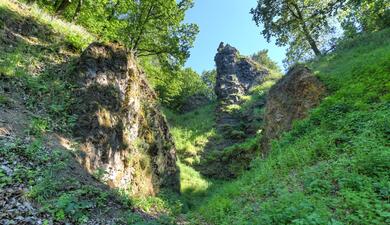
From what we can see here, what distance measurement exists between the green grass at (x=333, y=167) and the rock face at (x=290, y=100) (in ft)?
2.47

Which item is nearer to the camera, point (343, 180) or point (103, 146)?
point (343, 180)

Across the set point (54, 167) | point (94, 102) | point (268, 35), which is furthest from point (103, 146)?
point (268, 35)

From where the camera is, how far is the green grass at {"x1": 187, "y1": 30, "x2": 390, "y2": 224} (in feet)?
19.4

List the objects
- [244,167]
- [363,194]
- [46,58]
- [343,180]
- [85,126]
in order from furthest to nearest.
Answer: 1. [244,167]
2. [46,58]
3. [85,126]
4. [343,180]
5. [363,194]

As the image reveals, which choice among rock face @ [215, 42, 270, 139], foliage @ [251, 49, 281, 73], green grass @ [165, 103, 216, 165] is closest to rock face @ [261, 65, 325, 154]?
green grass @ [165, 103, 216, 165]

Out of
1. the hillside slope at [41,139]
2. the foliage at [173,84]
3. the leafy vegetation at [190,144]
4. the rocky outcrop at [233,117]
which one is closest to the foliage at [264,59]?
the foliage at [173,84]

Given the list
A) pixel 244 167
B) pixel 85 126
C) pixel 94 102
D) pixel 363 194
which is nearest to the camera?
pixel 363 194

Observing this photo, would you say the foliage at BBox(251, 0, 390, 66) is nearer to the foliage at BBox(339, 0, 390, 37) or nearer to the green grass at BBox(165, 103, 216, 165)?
the foliage at BBox(339, 0, 390, 37)

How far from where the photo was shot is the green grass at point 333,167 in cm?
592

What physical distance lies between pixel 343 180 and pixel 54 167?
700 centimetres

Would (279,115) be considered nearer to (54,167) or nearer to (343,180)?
(343,180)

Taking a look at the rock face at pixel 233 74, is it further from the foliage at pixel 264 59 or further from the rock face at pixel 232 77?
the foliage at pixel 264 59

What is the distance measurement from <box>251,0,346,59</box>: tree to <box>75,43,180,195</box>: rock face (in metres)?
17.5

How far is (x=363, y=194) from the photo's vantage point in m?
6.11
